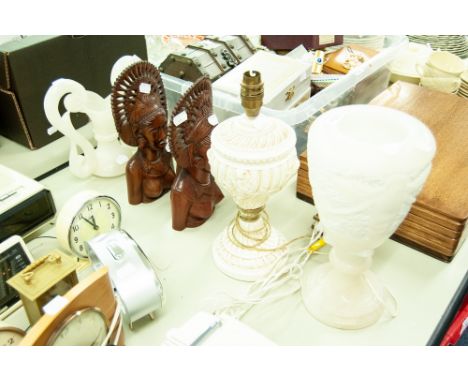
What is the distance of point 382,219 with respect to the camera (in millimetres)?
731

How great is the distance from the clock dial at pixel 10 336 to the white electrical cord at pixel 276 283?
1.17ft

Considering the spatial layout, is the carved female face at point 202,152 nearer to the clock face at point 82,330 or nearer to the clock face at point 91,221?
the clock face at point 91,221

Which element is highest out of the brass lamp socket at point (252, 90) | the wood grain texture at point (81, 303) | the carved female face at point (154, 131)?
the brass lamp socket at point (252, 90)

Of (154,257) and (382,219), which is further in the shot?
(154,257)

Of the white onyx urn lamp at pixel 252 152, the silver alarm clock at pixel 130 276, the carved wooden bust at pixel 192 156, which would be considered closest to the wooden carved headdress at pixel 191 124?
the carved wooden bust at pixel 192 156

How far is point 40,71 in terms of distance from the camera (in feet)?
4.39

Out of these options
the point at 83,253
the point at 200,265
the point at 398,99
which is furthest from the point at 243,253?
the point at 398,99

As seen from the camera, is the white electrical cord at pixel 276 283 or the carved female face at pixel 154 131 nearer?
the white electrical cord at pixel 276 283

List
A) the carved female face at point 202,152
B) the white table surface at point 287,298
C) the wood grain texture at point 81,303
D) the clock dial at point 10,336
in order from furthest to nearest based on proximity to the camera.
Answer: the carved female face at point 202,152 → the white table surface at point 287,298 → the clock dial at point 10,336 → the wood grain texture at point 81,303

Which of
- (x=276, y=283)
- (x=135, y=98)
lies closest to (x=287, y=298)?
(x=276, y=283)

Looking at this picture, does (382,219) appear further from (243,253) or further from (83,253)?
(83,253)

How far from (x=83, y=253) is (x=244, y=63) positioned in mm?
722

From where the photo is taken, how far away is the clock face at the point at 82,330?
2.28ft

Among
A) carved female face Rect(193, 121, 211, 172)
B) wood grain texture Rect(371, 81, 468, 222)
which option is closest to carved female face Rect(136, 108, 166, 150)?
carved female face Rect(193, 121, 211, 172)
